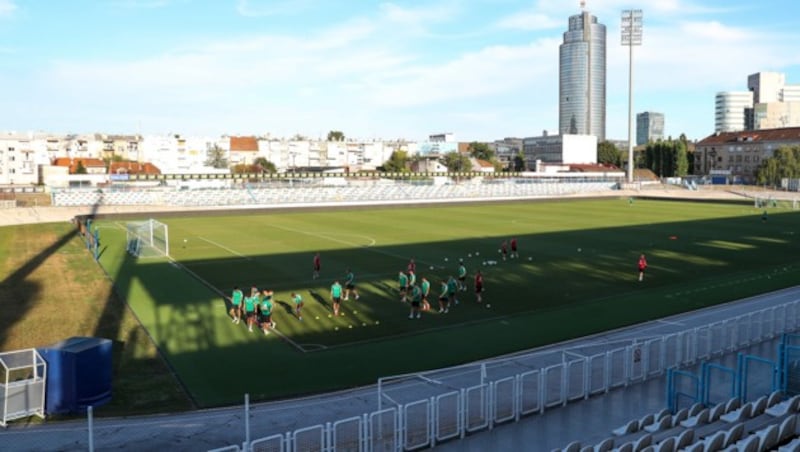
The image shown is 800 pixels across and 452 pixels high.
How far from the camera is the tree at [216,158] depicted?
557 feet

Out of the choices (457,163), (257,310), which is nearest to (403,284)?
(257,310)

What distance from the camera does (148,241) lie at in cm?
4031

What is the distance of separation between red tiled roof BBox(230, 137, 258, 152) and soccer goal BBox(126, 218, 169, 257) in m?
144

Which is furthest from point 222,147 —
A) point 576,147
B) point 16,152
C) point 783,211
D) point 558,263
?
point 558,263

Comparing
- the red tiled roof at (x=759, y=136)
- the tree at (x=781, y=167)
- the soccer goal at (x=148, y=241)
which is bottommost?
the soccer goal at (x=148, y=241)

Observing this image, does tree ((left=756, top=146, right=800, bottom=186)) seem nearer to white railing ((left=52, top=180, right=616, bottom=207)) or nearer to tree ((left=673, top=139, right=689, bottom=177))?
tree ((left=673, top=139, right=689, bottom=177))

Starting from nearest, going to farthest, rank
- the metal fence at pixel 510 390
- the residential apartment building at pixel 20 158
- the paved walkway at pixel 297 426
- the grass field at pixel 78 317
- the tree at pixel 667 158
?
the metal fence at pixel 510 390 < the paved walkway at pixel 297 426 < the grass field at pixel 78 317 < the tree at pixel 667 158 < the residential apartment building at pixel 20 158

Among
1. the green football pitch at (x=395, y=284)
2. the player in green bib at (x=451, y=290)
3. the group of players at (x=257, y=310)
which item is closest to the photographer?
the green football pitch at (x=395, y=284)

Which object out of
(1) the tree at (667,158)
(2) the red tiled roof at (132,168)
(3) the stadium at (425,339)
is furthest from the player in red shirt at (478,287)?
(1) the tree at (667,158)

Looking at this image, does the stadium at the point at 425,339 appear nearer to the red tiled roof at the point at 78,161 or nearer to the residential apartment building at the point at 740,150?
the residential apartment building at the point at 740,150

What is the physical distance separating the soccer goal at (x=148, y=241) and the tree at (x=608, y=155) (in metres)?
167

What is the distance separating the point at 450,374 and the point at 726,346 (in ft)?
24.5

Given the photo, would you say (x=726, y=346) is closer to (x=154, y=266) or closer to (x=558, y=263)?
(x=558, y=263)

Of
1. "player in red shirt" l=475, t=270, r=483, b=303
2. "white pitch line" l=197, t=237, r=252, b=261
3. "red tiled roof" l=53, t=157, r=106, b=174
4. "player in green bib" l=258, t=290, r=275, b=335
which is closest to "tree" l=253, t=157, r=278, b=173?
"red tiled roof" l=53, t=157, r=106, b=174
